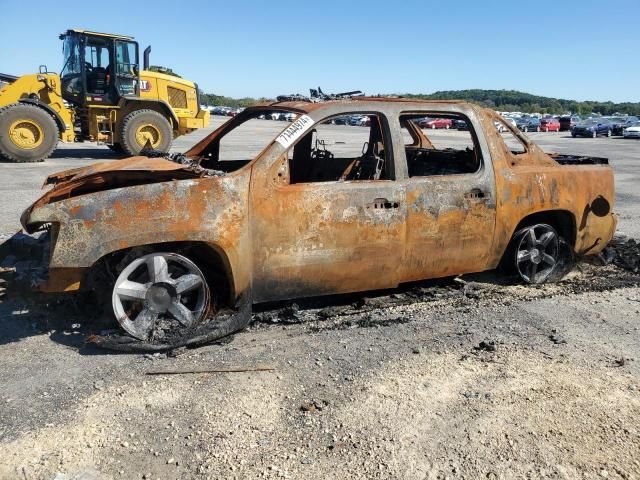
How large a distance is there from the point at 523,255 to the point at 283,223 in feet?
8.00

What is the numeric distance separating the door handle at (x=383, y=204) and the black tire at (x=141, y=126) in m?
11.9

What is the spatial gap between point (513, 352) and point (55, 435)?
290 cm

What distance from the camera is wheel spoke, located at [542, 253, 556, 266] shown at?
17.2 feet

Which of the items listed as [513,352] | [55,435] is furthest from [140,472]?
[513,352]

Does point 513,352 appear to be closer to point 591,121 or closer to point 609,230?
point 609,230

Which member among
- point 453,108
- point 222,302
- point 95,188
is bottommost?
point 222,302

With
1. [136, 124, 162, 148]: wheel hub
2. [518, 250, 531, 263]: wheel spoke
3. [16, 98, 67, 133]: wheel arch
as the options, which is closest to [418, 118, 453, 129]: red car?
[518, 250, 531, 263]: wheel spoke

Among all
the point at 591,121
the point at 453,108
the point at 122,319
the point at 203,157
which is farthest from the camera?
the point at 591,121

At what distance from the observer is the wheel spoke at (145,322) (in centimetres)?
379

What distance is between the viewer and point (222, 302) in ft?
13.5

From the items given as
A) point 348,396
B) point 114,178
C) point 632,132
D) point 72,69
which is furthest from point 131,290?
point 632,132

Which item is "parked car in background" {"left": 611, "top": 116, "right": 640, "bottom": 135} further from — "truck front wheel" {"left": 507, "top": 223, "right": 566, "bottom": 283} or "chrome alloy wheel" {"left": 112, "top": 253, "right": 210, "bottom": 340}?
"chrome alloy wheel" {"left": 112, "top": 253, "right": 210, "bottom": 340}

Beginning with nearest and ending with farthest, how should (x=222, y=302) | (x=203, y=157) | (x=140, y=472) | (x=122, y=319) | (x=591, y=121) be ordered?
1. (x=140, y=472)
2. (x=122, y=319)
3. (x=222, y=302)
4. (x=203, y=157)
5. (x=591, y=121)

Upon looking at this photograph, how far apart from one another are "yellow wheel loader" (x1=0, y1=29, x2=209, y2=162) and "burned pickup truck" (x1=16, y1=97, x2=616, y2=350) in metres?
11.0
